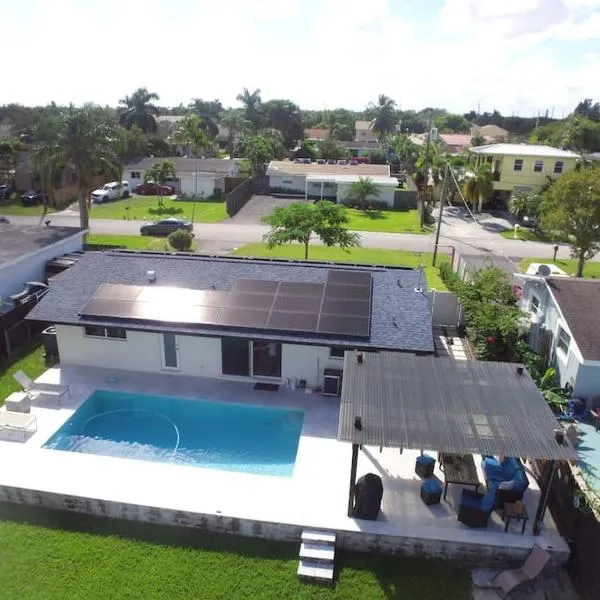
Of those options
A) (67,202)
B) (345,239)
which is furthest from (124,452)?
(67,202)

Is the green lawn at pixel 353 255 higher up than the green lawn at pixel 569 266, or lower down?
higher up

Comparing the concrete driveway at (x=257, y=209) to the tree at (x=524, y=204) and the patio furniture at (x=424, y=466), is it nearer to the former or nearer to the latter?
the tree at (x=524, y=204)

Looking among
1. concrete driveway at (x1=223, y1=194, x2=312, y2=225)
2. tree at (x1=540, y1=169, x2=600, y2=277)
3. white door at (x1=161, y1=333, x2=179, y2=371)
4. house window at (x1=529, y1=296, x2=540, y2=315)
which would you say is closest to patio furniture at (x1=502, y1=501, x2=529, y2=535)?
house window at (x1=529, y1=296, x2=540, y2=315)

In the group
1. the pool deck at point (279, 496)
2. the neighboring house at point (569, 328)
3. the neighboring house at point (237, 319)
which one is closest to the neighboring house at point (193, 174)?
the neighboring house at point (237, 319)

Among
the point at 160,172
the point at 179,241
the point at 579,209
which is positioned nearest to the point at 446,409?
the point at 579,209

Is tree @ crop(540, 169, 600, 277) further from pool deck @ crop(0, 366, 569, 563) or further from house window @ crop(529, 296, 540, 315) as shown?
pool deck @ crop(0, 366, 569, 563)

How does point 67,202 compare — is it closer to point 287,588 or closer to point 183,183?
point 183,183

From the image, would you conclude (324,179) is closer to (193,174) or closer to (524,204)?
(193,174)
